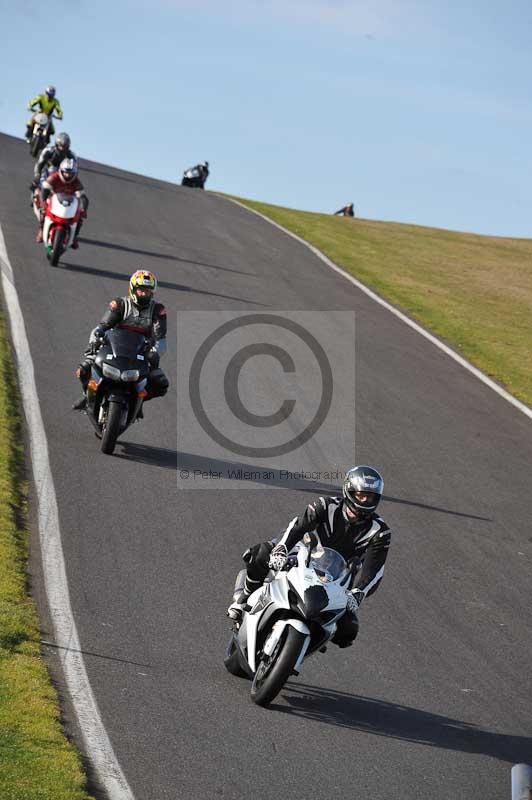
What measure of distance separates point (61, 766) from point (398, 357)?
16040 millimetres

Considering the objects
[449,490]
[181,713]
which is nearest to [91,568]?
[181,713]

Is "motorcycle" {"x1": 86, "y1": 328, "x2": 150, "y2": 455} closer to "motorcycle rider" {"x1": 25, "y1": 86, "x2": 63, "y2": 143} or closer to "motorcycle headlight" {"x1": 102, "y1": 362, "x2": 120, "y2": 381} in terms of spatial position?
"motorcycle headlight" {"x1": 102, "y1": 362, "x2": 120, "y2": 381}

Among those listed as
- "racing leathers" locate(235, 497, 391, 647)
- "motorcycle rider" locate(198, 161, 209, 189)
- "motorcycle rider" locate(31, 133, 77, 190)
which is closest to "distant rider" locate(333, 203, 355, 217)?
"motorcycle rider" locate(198, 161, 209, 189)

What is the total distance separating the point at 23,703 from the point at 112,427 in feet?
21.8

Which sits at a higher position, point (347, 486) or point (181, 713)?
point (347, 486)

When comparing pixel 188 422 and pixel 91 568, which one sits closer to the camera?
pixel 91 568

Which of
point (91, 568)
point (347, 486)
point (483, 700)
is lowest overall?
point (483, 700)

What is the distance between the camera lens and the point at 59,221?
23.7m

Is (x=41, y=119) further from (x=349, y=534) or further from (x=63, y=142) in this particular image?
(x=349, y=534)

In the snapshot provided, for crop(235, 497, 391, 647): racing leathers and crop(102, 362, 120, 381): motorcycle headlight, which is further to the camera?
crop(102, 362, 120, 381): motorcycle headlight

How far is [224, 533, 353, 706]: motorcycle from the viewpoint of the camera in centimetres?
798

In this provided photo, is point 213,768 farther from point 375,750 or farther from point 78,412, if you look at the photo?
point 78,412

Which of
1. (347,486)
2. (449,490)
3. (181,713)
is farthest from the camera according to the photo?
(449,490)

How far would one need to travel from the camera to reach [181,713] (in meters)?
7.89
